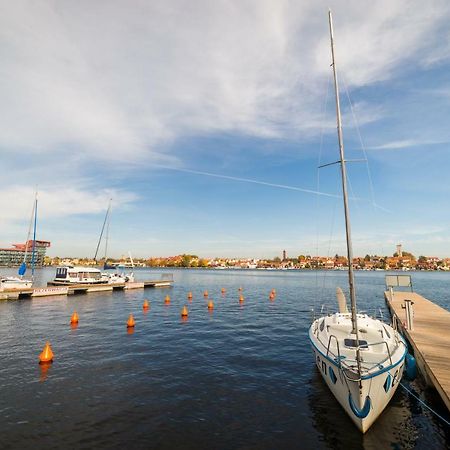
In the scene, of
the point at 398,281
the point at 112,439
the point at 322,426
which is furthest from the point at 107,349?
the point at 398,281

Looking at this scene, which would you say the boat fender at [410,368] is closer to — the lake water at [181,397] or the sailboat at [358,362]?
the lake water at [181,397]

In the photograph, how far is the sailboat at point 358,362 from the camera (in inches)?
407

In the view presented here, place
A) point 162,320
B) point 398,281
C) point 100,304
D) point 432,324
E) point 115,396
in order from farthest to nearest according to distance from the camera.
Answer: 1. point 100,304
2. point 162,320
3. point 398,281
4. point 432,324
5. point 115,396

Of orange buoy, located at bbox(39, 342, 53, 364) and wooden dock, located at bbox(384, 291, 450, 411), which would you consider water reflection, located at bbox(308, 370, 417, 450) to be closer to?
wooden dock, located at bbox(384, 291, 450, 411)

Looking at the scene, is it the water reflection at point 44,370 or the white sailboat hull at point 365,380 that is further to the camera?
the water reflection at point 44,370

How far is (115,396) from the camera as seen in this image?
1388cm

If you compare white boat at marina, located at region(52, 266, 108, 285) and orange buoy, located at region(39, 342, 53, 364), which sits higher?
white boat at marina, located at region(52, 266, 108, 285)

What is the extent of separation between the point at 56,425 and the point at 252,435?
7571mm

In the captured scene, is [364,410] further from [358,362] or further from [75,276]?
[75,276]

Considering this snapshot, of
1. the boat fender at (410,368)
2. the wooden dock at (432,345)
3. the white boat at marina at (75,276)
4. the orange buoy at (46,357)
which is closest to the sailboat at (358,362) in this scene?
the wooden dock at (432,345)

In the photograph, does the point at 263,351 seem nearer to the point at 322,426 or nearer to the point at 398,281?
the point at 322,426

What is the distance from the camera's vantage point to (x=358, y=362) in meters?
10.0

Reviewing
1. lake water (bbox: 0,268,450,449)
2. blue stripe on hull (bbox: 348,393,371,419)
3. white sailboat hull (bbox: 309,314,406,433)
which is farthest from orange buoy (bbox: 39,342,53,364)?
blue stripe on hull (bbox: 348,393,371,419)

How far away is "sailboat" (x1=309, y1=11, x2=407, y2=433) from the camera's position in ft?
34.0
